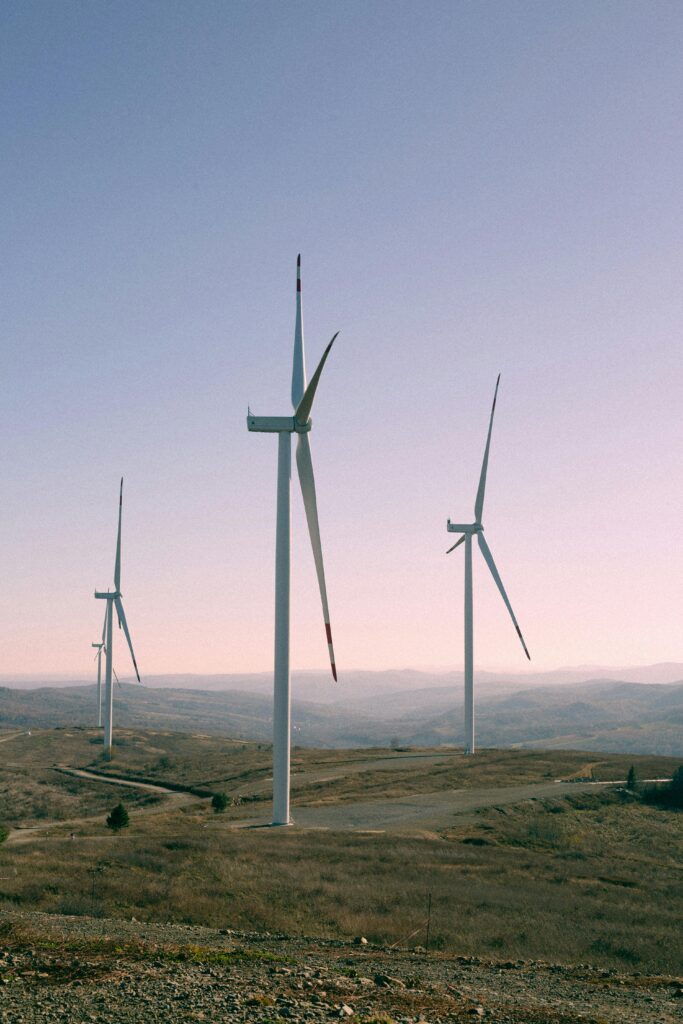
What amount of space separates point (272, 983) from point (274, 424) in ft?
126

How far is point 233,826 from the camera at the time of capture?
192 feet

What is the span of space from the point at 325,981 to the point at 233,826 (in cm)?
4112

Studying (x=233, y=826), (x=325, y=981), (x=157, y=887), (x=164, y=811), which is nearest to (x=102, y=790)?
(x=164, y=811)

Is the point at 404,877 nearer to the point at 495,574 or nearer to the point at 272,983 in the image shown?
the point at 272,983

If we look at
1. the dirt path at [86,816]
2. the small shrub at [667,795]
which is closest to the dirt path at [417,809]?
the small shrub at [667,795]

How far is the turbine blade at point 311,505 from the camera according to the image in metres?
44.8

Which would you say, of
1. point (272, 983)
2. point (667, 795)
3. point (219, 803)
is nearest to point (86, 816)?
point (219, 803)

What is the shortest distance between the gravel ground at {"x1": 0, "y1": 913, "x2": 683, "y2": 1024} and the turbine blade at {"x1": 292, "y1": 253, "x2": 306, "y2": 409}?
118ft

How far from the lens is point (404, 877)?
127ft

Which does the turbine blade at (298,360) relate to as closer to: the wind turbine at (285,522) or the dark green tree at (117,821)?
the wind turbine at (285,522)

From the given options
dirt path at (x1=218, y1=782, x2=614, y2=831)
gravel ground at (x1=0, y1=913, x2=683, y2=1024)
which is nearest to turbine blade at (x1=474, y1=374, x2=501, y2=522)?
dirt path at (x1=218, y1=782, x2=614, y2=831)

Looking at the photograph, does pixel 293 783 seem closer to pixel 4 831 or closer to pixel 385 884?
pixel 4 831

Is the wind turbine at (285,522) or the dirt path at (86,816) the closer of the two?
the wind turbine at (285,522)

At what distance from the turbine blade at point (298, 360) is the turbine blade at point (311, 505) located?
14.8ft
